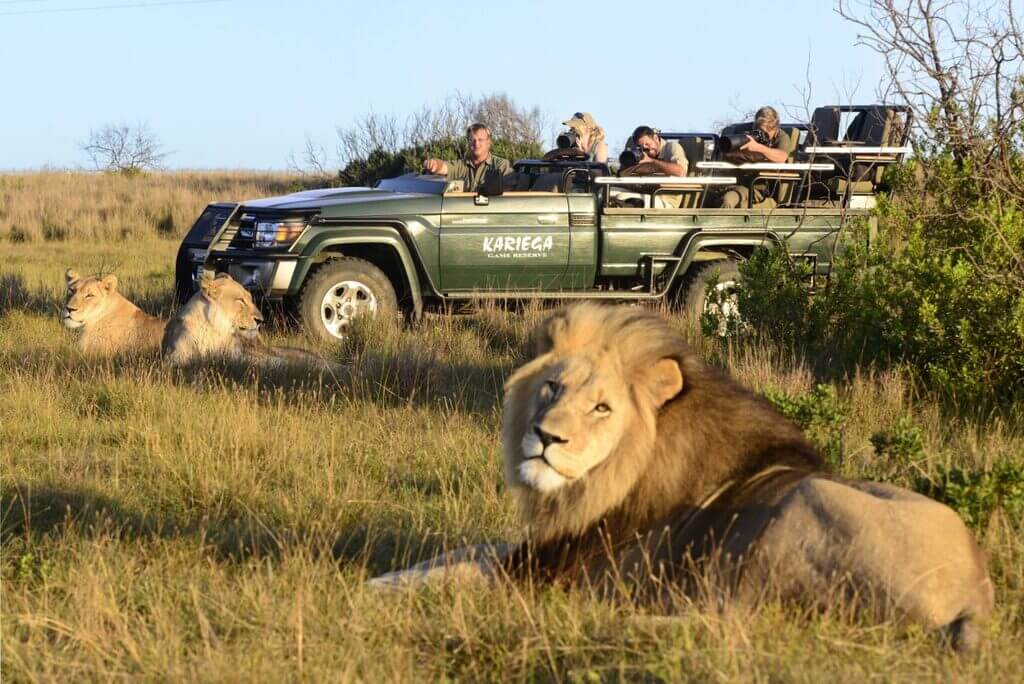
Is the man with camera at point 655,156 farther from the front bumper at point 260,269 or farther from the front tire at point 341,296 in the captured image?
the front bumper at point 260,269

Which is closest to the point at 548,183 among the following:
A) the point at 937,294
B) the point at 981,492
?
the point at 937,294

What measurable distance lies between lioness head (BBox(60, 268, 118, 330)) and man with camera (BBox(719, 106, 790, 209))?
15.8 ft

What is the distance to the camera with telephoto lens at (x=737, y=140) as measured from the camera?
34.9ft

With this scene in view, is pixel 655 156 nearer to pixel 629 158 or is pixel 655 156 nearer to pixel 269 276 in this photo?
pixel 629 158

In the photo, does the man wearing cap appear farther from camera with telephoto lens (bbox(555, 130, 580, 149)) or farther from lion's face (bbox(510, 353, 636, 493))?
lion's face (bbox(510, 353, 636, 493))

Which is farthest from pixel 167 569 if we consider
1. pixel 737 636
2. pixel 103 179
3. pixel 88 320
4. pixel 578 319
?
pixel 103 179

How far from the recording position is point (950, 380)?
6996 millimetres

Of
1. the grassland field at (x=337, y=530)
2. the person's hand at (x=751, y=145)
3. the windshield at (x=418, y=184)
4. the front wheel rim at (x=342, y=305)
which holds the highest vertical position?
the person's hand at (x=751, y=145)

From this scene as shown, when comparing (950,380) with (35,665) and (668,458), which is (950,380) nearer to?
(668,458)

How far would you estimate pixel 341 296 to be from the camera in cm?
987

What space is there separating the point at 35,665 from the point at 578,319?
5.59ft

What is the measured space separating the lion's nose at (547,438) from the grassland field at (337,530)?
1.51 ft

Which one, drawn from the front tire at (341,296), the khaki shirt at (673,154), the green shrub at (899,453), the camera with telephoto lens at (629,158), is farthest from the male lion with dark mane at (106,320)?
the green shrub at (899,453)

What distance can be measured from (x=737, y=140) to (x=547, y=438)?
7576 millimetres
